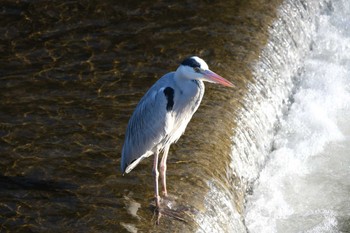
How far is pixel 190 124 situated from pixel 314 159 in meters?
1.95

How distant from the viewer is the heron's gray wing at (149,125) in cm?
650

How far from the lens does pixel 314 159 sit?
9125mm

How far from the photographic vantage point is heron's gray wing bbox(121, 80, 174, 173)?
650cm

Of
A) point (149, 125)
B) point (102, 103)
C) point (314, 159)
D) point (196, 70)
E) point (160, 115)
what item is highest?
point (196, 70)

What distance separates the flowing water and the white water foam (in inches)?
0.7

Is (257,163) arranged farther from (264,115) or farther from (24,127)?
(24,127)

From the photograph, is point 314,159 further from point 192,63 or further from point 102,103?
point 192,63

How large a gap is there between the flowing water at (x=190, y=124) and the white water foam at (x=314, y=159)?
18 mm

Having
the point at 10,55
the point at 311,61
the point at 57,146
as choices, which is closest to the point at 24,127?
the point at 57,146

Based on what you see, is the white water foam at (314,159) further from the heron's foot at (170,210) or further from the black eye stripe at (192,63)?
the black eye stripe at (192,63)

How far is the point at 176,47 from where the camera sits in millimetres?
9242

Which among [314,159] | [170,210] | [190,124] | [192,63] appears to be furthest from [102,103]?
[314,159]

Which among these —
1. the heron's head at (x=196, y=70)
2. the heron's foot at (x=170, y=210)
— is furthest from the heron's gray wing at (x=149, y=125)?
the heron's foot at (x=170, y=210)

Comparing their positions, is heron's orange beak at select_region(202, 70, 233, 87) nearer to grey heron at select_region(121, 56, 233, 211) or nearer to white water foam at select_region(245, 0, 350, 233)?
grey heron at select_region(121, 56, 233, 211)
